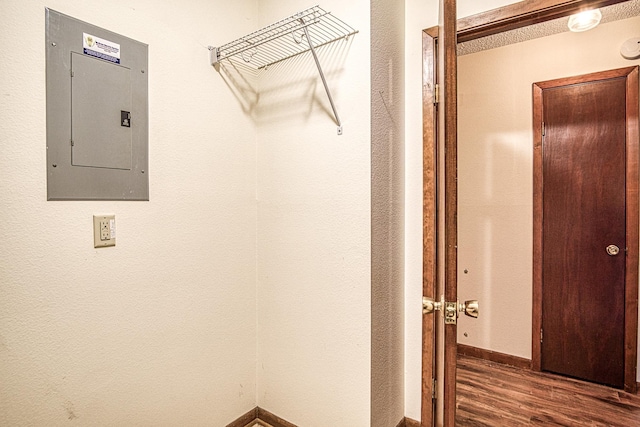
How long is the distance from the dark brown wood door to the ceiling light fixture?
0.34m

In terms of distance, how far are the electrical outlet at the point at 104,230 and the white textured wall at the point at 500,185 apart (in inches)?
79.0

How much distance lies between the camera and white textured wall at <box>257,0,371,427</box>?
4.84 feet

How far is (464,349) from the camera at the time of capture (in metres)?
2.45

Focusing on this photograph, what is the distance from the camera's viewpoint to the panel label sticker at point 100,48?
1182 millimetres

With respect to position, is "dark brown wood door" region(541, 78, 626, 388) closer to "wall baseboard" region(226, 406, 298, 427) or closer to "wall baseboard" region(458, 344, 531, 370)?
"wall baseboard" region(458, 344, 531, 370)

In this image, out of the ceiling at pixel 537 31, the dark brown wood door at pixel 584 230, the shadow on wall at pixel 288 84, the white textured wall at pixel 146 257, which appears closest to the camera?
the white textured wall at pixel 146 257

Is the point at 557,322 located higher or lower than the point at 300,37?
lower

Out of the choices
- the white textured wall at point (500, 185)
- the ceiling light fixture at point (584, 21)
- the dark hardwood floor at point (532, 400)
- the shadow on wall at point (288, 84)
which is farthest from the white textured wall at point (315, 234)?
the ceiling light fixture at point (584, 21)

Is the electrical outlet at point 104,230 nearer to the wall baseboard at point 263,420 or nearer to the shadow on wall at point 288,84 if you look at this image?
the shadow on wall at point 288,84

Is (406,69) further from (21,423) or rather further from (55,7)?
(21,423)

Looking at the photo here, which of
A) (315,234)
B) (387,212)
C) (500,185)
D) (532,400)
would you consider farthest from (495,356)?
(315,234)

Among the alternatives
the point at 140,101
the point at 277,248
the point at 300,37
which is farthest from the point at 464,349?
the point at 140,101

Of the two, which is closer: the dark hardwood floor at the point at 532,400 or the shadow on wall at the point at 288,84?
the shadow on wall at the point at 288,84

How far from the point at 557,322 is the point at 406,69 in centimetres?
201
